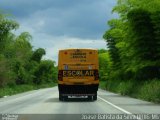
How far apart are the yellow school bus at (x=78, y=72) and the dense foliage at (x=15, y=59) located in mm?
19362

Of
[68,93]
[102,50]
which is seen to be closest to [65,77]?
[68,93]

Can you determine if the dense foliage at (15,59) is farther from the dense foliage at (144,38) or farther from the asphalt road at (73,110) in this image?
the asphalt road at (73,110)

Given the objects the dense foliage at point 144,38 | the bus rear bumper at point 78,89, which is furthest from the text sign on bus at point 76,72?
the dense foliage at point 144,38

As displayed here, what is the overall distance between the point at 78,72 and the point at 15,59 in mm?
55866

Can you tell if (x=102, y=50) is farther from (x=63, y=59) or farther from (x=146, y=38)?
(x=63, y=59)

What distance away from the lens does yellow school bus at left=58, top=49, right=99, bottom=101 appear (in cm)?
3516

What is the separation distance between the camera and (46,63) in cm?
14125

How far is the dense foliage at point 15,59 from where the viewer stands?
183 ft

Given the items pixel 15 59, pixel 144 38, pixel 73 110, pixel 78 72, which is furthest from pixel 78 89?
pixel 15 59

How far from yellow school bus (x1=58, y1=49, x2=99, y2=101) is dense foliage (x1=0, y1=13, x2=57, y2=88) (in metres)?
19.4

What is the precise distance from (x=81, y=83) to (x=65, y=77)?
3.79 feet

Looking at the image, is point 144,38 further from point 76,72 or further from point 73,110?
point 73,110

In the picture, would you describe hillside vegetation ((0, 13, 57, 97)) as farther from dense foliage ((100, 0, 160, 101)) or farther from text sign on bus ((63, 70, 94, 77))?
text sign on bus ((63, 70, 94, 77))

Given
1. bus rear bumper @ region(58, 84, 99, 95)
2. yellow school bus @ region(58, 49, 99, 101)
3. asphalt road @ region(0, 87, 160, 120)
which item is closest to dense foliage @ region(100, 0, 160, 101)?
yellow school bus @ region(58, 49, 99, 101)
